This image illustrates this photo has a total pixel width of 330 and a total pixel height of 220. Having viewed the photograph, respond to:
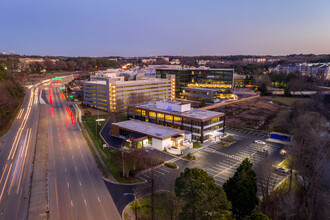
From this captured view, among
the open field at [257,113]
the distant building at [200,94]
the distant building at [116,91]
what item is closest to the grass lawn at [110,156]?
the distant building at [116,91]

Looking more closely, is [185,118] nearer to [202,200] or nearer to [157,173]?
[157,173]

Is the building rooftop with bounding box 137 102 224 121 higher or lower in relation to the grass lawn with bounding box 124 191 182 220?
higher

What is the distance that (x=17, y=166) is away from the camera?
114 feet

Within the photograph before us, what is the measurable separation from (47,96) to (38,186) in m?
77.1

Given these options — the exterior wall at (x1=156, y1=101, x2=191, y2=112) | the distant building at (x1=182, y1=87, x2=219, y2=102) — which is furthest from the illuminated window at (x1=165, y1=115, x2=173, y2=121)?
the distant building at (x1=182, y1=87, x2=219, y2=102)

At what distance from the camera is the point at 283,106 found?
3359 inches

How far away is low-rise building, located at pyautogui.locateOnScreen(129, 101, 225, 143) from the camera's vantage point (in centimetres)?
4756

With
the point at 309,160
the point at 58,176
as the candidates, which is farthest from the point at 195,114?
the point at 58,176

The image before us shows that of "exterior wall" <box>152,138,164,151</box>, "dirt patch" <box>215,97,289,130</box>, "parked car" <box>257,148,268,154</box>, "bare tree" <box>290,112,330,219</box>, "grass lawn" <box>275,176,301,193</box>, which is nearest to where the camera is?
"bare tree" <box>290,112,330,219</box>

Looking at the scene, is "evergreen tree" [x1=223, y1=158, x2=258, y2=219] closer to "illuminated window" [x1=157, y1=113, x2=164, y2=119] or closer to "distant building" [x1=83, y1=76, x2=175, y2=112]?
"illuminated window" [x1=157, y1=113, x2=164, y2=119]

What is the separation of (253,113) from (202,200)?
6189cm

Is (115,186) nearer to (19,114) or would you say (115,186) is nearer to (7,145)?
(7,145)

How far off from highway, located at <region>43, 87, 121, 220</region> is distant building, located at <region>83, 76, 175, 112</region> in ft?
74.0

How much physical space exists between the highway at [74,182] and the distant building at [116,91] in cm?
2256
